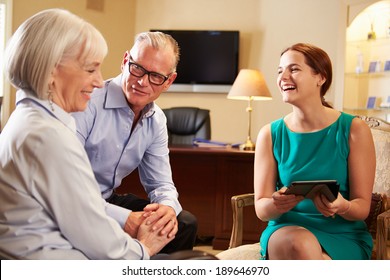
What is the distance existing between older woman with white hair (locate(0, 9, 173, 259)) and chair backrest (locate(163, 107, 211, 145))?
3.52 metres

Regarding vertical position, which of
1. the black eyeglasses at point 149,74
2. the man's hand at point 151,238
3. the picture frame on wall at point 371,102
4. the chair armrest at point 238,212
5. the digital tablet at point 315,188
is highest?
the black eyeglasses at point 149,74

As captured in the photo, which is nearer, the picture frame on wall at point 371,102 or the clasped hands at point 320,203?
the clasped hands at point 320,203

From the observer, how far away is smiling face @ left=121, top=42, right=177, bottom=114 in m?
1.71

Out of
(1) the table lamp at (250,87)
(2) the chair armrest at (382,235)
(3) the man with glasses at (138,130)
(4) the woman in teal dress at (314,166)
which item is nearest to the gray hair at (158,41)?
(3) the man with glasses at (138,130)

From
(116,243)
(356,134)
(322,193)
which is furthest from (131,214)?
(356,134)

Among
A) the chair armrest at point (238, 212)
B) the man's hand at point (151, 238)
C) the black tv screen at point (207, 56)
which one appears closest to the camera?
the man's hand at point (151, 238)

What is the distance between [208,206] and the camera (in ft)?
12.7

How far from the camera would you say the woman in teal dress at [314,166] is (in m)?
1.71

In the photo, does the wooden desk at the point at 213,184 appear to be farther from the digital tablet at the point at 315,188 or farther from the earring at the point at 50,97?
the earring at the point at 50,97

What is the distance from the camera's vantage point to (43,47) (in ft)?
3.52

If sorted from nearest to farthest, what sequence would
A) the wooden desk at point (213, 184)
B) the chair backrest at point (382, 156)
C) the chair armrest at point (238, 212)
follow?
the chair armrest at point (238, 212), the chair backrest at point (382, 156), the wooden desk at point (213, 184)

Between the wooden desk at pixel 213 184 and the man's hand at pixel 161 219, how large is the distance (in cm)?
215

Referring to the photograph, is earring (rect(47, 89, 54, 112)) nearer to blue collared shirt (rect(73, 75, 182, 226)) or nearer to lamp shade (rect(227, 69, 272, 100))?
blue collared shirt (rect(73, 75, 182, 226))

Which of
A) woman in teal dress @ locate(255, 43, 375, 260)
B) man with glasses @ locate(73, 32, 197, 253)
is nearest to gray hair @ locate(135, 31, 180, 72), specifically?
man with glasses @ locate(73, 32, 197, 253)
